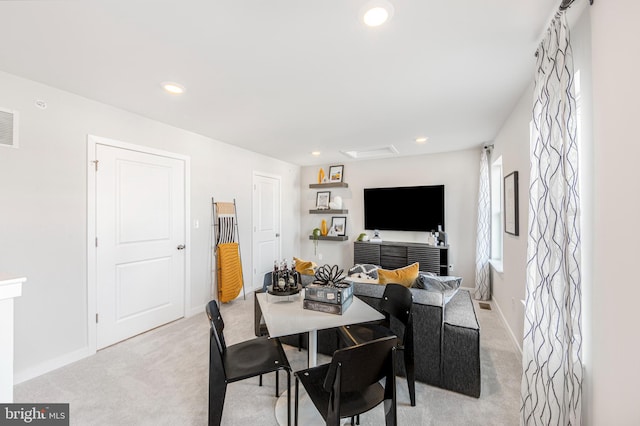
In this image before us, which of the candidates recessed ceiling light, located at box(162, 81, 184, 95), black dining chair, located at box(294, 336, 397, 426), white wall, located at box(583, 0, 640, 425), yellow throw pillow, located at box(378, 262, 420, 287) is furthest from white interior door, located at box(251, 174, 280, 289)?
white wall, located at box(583, 0, 640, 425)

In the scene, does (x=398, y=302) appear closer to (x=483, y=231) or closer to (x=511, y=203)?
(x=511, y=203)

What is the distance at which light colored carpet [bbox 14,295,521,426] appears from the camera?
5.74 ft

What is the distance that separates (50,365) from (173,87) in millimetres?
2615

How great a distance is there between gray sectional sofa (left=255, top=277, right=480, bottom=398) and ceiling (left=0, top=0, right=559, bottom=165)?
1.79 meters

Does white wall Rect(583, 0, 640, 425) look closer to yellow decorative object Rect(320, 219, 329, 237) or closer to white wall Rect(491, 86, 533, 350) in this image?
white wall Rect(491, 86, 533, 350)

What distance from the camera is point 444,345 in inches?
77.6

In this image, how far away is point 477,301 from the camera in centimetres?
404

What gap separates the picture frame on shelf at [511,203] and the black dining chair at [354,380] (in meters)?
2.16

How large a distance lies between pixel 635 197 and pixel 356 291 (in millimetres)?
1724

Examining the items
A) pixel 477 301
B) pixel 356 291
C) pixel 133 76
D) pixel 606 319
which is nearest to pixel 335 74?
pixel 133 76

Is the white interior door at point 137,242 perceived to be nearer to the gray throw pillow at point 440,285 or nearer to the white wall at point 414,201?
the gray throw pillow at point 440,285

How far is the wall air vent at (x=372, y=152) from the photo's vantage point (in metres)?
4.55

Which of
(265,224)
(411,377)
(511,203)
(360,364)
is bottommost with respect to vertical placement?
(411,377)

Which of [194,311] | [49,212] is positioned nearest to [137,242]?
[49,212]
